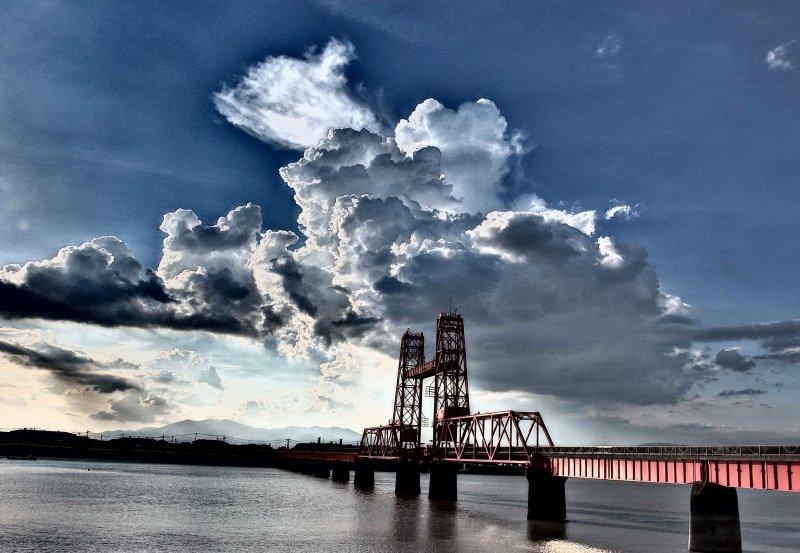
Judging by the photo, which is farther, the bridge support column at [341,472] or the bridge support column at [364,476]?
the bridge support column at [341,472]

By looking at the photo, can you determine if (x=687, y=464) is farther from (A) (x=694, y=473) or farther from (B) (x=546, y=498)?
(B) (x=546, y=498)

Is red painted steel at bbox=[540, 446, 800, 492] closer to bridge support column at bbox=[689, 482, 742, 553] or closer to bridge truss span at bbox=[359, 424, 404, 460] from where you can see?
bridge support column at bbox=[689, 482, 742, 553]

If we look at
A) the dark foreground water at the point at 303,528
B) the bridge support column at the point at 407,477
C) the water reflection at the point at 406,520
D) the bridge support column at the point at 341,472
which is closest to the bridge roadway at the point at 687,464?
the dark foreground water at the point at 303,528

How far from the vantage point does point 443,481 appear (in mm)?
107188

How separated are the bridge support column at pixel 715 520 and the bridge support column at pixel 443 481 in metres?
59.1

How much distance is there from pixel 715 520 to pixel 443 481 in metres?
61.3

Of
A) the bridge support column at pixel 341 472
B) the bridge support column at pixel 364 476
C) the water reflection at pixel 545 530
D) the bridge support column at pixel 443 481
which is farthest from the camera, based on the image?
the bridge support column at pixel 341 472

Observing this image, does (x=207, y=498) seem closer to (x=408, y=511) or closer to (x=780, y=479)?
(x=408, y=511)

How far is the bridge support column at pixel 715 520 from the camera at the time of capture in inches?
1953

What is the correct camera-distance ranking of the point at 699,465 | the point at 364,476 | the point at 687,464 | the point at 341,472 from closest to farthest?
the point at 699,465
the point at 687,464
the point at 364,476
the point at 341,472

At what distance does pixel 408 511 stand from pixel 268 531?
26.5m

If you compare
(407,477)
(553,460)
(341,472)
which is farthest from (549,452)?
(341,472)

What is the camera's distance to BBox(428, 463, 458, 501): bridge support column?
349ft

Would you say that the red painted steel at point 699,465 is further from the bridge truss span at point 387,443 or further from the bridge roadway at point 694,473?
the bridge truss span at point 387,443
